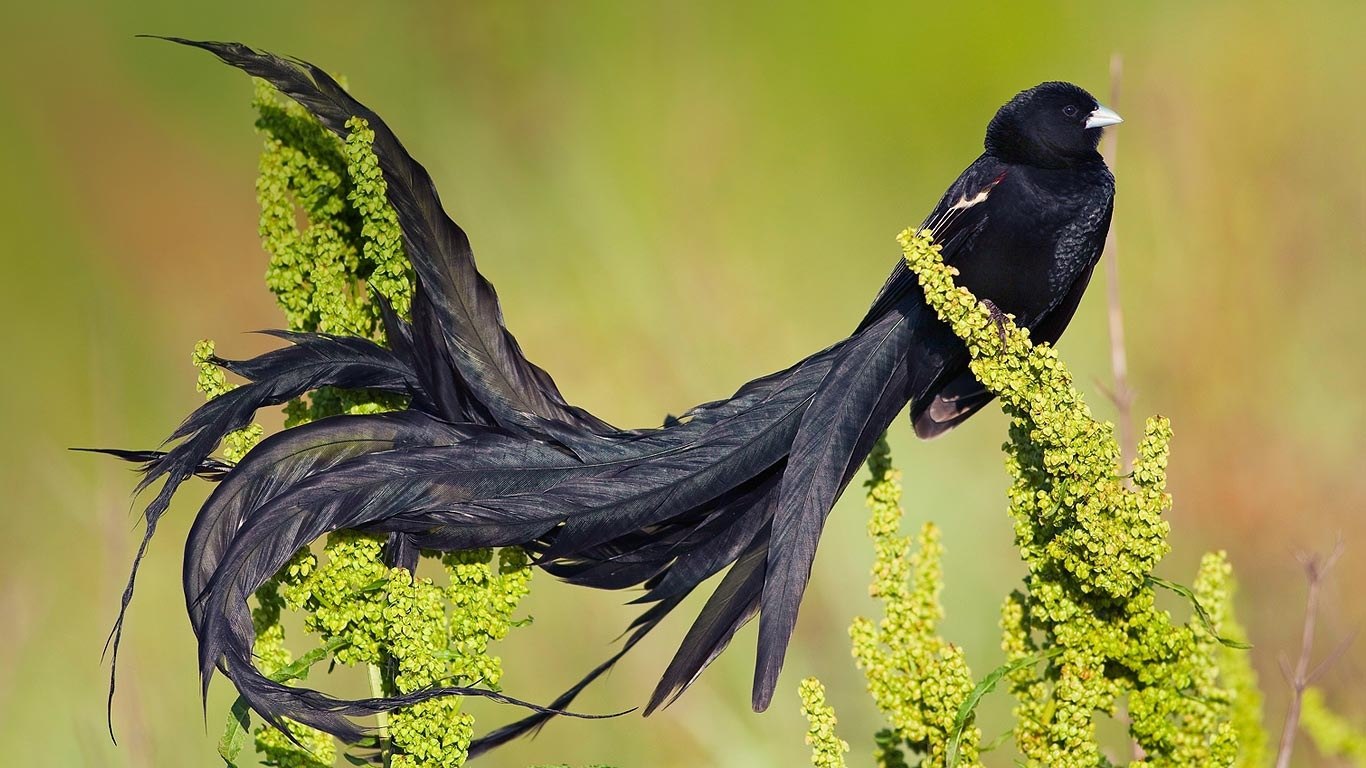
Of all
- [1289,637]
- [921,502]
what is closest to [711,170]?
[921,502]

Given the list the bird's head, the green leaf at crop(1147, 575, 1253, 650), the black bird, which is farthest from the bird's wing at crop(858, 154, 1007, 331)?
the green leaf at crop(1147, 575, 1253, 650)

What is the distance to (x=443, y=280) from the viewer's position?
1.76 metres

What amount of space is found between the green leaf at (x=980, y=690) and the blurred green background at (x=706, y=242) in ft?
5.18

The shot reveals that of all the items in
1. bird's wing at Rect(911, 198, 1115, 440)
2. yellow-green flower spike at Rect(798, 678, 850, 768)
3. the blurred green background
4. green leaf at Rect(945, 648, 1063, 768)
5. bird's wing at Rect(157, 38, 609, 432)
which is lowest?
yellow-green flower spike at Rect(798, 678, 850, 768)

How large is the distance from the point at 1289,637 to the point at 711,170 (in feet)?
8.16

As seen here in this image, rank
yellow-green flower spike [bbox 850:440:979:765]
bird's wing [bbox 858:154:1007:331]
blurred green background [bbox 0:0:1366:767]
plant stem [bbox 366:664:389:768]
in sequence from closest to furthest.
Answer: plant stem [bbox 366:664:389:768] < yellow-green flower spike [bbox 850:440:979:765] < bird's wing [bbox 858:154:1007:331] < blurred green background [bbox 0:0:1366:767]

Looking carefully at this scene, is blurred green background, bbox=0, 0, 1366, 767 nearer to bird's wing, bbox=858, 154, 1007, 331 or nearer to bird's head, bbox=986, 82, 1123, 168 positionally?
bird's wing, bbox=858, 154, 1007, 331

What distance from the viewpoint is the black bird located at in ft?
5.17

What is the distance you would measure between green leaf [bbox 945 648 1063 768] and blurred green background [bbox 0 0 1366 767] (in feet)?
5.18

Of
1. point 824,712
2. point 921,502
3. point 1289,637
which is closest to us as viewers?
point 824,712

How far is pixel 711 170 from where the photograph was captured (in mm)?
4535

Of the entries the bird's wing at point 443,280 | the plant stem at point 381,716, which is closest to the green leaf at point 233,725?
the plant stem at point 381,716

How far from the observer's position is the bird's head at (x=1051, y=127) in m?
2.24

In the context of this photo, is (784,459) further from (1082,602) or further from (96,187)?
(96,187)
